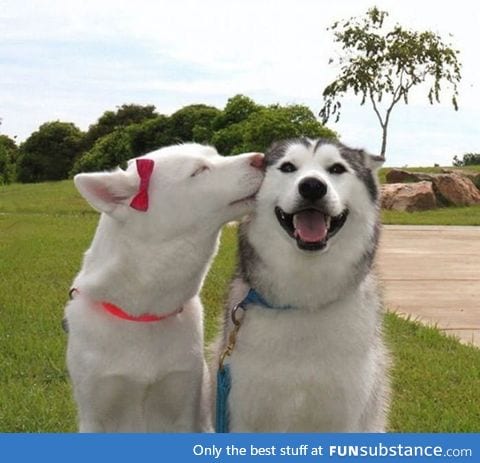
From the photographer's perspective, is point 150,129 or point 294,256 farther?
point 150,129

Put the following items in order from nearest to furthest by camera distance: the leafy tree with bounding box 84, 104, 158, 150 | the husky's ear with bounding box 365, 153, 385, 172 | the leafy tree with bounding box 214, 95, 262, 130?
the husky's ear with bounding box 365, 153, 385, 172 < the leafy tree with bounding box 214, 95, 262, 130 < the leafy tree with bounding box 84, 104, 158, 150

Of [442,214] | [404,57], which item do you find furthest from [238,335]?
[404,57]

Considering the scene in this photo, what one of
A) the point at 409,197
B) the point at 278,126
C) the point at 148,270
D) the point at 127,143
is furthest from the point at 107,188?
the point at 127,143

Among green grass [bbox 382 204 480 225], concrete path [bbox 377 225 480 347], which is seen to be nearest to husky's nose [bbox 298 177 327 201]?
concrete path [bbox 377 225 480 347]

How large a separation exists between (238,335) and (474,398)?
87.7 inches

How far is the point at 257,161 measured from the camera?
3.32m

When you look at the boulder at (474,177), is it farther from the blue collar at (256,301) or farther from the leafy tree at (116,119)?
the blue collar at (256,301)

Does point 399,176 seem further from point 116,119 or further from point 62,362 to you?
point 62,362

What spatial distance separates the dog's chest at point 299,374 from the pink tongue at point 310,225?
1.08ft

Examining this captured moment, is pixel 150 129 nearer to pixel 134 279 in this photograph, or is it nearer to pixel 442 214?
pixel 442 214

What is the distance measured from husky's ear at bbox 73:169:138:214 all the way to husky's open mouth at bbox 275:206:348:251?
1.83 ft

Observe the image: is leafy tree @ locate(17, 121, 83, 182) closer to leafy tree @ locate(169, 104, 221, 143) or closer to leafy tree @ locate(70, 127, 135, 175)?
leafy tree @ locate(70, 127, 135, 175)

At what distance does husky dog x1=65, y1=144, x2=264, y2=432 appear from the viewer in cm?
326

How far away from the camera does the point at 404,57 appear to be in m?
28.9
